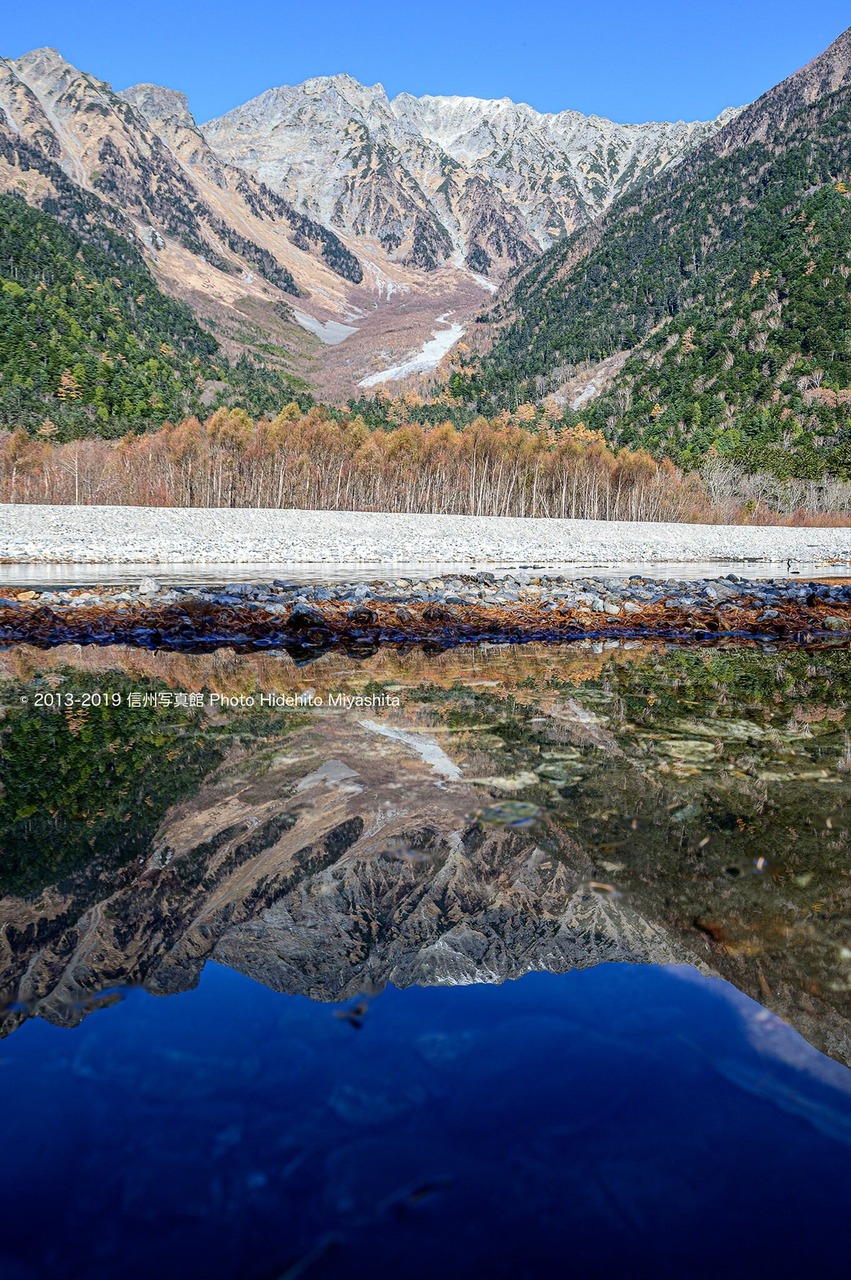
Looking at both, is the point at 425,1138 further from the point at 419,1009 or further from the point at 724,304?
the point at 724,304

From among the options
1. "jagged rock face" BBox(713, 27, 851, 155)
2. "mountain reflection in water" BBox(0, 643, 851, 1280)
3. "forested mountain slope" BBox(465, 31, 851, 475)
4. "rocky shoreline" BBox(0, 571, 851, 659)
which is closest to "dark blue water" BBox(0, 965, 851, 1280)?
"mountain reflection in water" BBox(0, 643, 851, 1280)

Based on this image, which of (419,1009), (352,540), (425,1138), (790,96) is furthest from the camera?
(790,96)

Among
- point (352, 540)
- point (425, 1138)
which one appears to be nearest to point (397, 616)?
point (425, 1138)

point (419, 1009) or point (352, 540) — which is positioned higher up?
point (352, 540)

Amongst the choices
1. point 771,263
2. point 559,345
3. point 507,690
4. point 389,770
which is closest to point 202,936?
point 389,770

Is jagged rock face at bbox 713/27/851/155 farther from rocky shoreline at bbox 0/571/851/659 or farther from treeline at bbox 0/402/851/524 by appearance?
rocky shoreline at bbox 0/571/851/659

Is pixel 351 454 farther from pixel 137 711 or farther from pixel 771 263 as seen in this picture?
pixel 771 263
